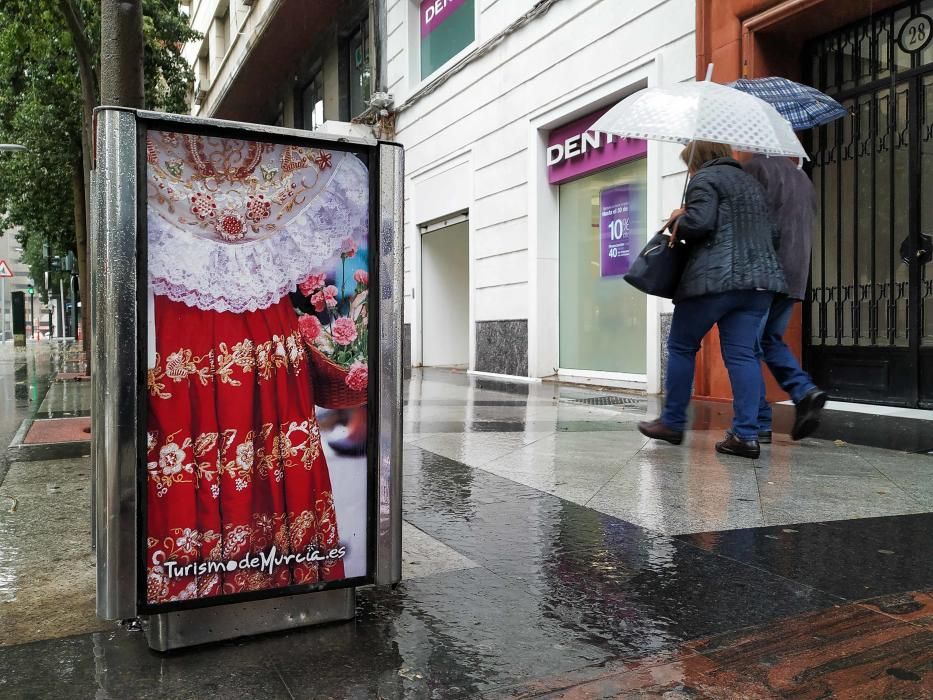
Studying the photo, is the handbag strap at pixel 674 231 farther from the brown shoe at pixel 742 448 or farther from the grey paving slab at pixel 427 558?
the grey paving slab at pixel 427 558

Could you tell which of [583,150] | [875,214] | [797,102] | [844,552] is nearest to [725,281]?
[844,552]

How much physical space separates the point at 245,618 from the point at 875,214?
7100 mm

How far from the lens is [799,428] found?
17.0 ft

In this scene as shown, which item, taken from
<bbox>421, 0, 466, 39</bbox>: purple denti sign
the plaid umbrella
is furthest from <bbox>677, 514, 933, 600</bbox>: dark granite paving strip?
<bbox>421, 0, 466, 39</bbox>: purple denti sign

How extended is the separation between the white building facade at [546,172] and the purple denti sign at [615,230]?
0.07 feet

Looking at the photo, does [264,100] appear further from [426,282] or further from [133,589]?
[133,589]

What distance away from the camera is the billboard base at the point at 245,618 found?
2271 millimetres

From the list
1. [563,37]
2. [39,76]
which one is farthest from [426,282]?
[39,76]

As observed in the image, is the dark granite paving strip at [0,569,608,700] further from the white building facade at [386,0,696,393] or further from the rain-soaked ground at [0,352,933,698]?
the white building facade at [386,0,696,393]

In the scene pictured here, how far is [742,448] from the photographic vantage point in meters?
5.11

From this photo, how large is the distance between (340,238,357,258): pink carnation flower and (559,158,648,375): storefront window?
8.00 meters

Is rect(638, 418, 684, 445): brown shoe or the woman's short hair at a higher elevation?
the woman's short hair

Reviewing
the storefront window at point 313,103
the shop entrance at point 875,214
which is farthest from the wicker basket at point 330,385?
the storefront window at point 313,103

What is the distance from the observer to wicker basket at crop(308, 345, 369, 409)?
2361 mm
